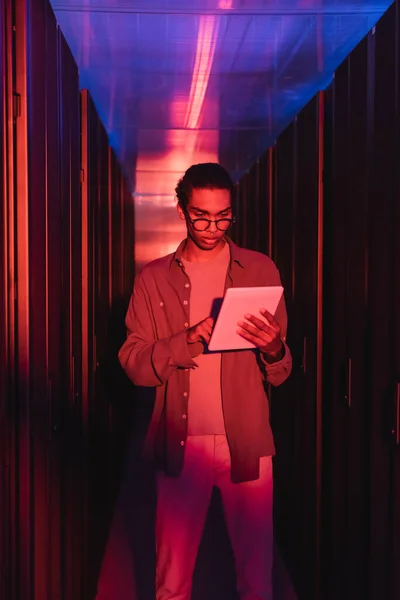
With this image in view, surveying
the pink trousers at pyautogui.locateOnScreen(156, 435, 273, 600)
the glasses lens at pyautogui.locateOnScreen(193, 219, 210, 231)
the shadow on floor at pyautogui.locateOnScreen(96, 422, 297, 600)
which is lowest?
the shadow on floor at pyautogui.locateOnScreen(96, 422, 297, 600)

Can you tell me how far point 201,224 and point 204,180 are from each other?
0.49 feet

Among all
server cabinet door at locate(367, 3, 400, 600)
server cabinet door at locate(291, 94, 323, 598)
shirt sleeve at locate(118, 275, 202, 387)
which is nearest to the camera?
server cabinet door at locate(367, 3, 400, 600)

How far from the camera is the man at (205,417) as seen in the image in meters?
2.12

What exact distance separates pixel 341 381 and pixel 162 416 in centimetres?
67

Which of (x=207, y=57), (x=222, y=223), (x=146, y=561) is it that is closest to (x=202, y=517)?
(x=222, y=223)

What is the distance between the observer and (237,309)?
6.08 ft

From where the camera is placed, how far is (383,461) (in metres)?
1.83

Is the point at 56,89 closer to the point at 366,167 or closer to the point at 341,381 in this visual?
the point at 366,167

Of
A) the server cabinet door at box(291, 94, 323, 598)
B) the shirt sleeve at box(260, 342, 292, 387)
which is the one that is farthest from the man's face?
the server cabinet door at box(291, 94, 323, 598)

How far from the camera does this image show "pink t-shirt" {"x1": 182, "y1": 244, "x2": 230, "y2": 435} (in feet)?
7.02

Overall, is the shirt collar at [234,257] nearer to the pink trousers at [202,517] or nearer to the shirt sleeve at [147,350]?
the shirt sleeve at [147,350]

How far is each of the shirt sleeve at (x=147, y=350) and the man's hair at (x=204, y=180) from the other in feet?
1.17

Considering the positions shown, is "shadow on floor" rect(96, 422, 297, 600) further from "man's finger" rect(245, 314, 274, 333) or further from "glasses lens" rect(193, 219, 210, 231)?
"glasses lens" rect(193, 219, 210, 231)

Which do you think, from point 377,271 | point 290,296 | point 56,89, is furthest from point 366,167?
point 290,296
